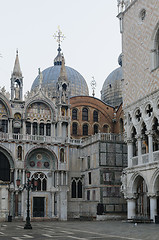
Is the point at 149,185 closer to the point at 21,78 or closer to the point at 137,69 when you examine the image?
the point at 137,69

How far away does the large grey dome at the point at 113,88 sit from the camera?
56031 millimetres

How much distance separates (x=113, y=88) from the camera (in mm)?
57219

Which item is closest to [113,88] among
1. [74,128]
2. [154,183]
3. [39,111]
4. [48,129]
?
[74,128]

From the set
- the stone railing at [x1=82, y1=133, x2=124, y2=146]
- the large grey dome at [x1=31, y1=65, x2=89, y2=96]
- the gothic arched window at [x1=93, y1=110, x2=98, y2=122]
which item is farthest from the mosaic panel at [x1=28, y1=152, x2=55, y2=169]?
the large grey dome at [x1=31, y1=65, x2=89, y2=96]

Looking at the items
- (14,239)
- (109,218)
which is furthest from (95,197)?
(14,239)

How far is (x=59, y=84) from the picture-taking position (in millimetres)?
42219

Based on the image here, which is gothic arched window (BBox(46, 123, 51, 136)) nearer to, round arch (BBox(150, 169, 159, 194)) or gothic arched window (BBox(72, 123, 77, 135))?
gothic arched window (BBox(72, 123, 77, 135))

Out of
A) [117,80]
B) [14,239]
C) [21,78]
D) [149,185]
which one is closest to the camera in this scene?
[14,239]

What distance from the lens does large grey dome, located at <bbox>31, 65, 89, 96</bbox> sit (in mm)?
56250

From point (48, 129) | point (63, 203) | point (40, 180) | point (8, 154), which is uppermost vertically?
point (48, 129)

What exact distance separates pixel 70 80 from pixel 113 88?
246 inches

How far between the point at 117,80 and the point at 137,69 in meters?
26.9

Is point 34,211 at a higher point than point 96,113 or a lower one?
lower

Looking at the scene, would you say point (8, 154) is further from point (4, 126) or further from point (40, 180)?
point (40, 180)
